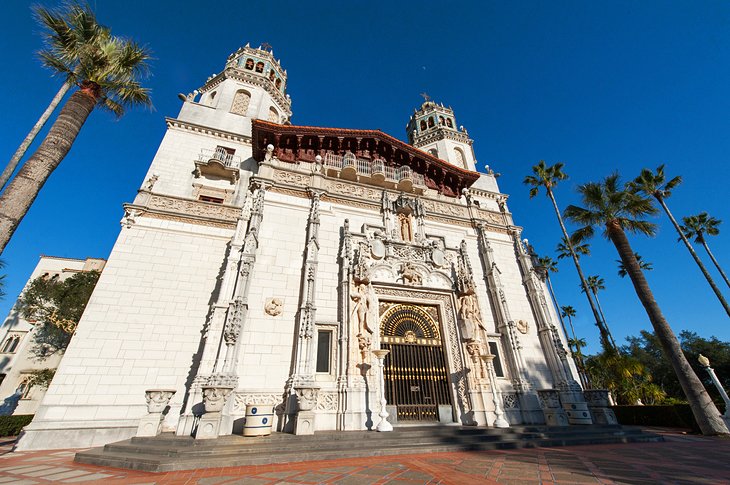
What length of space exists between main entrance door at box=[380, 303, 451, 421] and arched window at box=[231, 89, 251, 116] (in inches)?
686

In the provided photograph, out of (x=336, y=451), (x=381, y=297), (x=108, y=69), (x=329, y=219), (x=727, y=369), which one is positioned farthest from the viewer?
(x=727, y=369)

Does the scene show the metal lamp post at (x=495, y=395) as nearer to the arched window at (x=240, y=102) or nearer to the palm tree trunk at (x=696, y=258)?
the palm tree trunk at (x=696, y=258)

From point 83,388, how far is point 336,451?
838 centimetres

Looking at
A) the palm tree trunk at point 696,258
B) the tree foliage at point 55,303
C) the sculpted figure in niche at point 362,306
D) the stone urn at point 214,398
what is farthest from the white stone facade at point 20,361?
the palm tree trunk at point 696,258

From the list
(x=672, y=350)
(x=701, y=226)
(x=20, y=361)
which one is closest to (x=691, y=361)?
(x=701, y=226)

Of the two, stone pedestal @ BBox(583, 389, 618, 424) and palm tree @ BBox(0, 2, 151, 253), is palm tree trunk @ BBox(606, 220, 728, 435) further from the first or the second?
palm tree @ BBox(0, 2, 151, 253)

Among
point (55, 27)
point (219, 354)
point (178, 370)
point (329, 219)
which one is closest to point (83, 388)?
point (178, 370)

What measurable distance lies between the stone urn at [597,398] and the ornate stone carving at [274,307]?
1235 centimetres

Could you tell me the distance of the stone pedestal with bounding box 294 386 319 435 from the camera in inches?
315

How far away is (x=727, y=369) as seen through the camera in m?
32.0

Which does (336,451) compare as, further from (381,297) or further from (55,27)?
(55,27)

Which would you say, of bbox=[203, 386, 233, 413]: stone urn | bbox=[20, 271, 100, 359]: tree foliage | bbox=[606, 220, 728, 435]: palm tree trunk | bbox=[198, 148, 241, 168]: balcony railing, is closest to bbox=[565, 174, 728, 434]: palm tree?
bbox=[606, 220, 728, 435]: palm tree trunk

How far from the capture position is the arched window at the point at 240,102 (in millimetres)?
20125

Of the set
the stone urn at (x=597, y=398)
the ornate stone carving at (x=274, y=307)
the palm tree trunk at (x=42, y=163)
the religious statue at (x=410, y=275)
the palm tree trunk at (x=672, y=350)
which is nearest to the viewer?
the palm tree trunk at (x=42, y=163)
